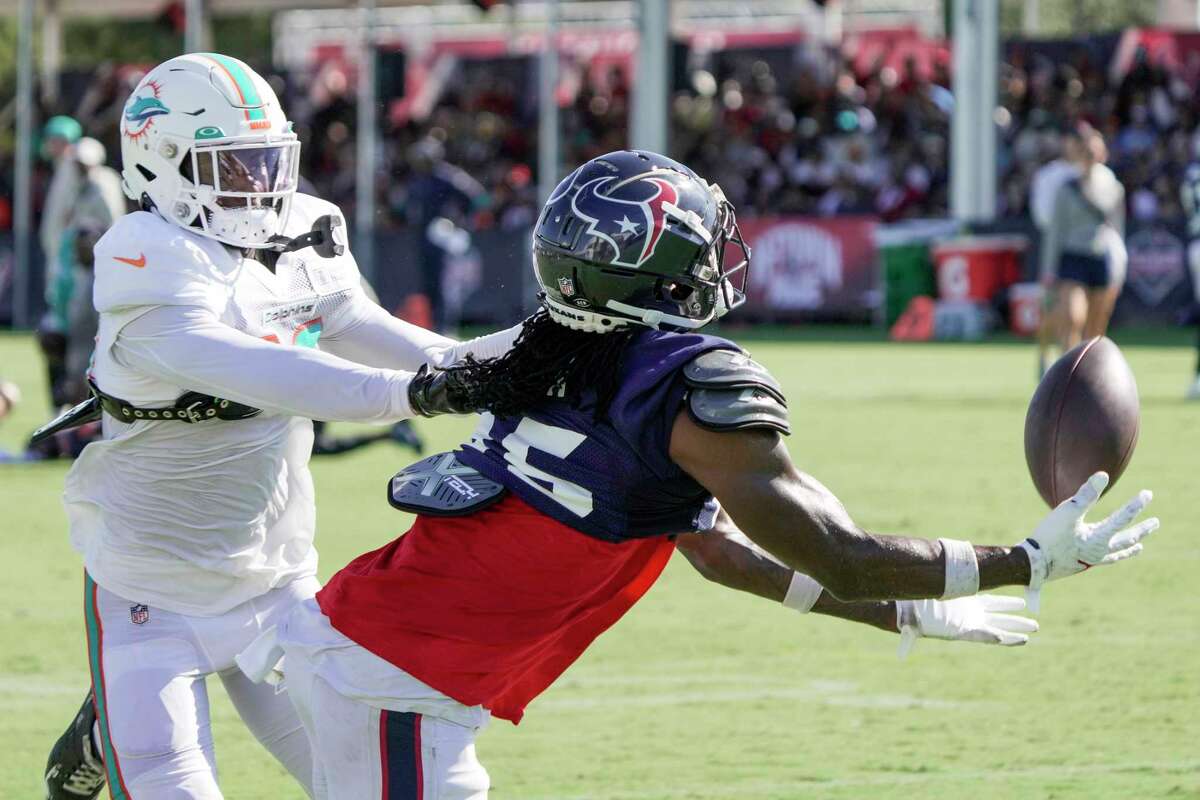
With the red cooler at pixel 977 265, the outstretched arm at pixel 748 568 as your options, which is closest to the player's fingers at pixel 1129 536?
the outstretched arm at pixel 748 568

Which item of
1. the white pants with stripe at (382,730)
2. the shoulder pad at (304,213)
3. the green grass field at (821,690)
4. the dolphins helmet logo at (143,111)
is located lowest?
the green grass field at (821,690)

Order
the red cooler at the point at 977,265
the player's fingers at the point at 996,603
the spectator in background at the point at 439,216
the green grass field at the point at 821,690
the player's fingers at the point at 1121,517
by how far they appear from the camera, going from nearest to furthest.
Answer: the player's fingers at the point at 1121,517 < the player's fingers at the point at 996,603 < the green grass field at the point at 821,690 < the red cooler at the point at 977,265 < the spectator in background at the point at 439,216

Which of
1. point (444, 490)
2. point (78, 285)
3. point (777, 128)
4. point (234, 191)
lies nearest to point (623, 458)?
point (444, 490)

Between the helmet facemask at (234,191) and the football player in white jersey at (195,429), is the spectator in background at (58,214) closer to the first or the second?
the football player in white jersey at (195,429)

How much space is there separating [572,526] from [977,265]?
66.3ft

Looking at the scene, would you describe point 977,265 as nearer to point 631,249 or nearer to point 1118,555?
point 1118,555

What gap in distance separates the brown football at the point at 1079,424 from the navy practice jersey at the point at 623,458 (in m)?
1.06

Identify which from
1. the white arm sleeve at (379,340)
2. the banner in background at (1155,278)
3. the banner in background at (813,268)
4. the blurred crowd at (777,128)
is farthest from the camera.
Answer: the blurred crowd at (777,128)

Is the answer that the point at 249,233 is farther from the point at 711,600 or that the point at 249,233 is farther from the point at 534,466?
the point at 711,600

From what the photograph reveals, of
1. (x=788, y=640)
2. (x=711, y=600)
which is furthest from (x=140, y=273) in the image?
(x=711, y=600)

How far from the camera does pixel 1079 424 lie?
4.18 meters

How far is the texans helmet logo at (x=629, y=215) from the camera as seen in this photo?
3.42 m

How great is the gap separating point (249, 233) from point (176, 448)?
19.5 inches

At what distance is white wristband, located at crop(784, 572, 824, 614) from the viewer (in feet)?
13.3
